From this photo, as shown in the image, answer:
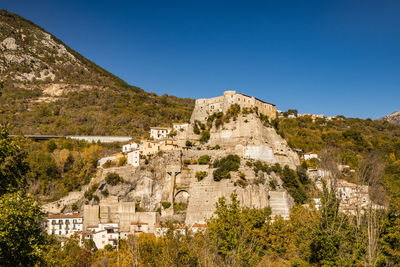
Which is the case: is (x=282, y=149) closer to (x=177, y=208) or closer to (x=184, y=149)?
(x=184, y=149)

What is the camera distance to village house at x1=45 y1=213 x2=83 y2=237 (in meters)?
48.6

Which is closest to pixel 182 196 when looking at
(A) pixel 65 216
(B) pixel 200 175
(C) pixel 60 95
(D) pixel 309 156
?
(B) pixel 200 175

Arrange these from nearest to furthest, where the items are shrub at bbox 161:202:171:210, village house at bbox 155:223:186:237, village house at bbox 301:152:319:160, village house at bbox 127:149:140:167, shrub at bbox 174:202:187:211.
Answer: village house at bbox 155:223:186:237 → shrub at bbox 161:202:171:210 → shrub at bbox 174:202:187:211 → village house at bbox 127:149:140:167 → village house at bbox 301:152:319:160

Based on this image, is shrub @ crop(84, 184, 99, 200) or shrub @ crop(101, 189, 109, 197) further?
shrub @ crop(84, 184, 99, 200)

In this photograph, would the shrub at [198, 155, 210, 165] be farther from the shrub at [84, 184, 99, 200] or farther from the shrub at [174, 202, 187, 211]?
the shrub at [84, 184, 99, 200]

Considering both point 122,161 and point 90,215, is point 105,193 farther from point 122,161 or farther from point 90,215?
point 122,161

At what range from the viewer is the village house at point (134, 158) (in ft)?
182

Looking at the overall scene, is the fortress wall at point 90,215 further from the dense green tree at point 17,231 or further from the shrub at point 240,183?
the dense green tree at point 17,231

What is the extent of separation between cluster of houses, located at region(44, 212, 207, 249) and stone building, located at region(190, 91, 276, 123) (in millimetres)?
26206

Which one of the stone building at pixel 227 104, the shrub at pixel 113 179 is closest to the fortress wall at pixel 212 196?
the shrub at pixel 113 179

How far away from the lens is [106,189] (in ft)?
171

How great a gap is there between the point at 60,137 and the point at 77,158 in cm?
1734

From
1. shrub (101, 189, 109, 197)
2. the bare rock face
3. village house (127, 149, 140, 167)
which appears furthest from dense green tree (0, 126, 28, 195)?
the bare rock face

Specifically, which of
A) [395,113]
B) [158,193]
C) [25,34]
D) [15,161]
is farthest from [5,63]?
[395,113]
